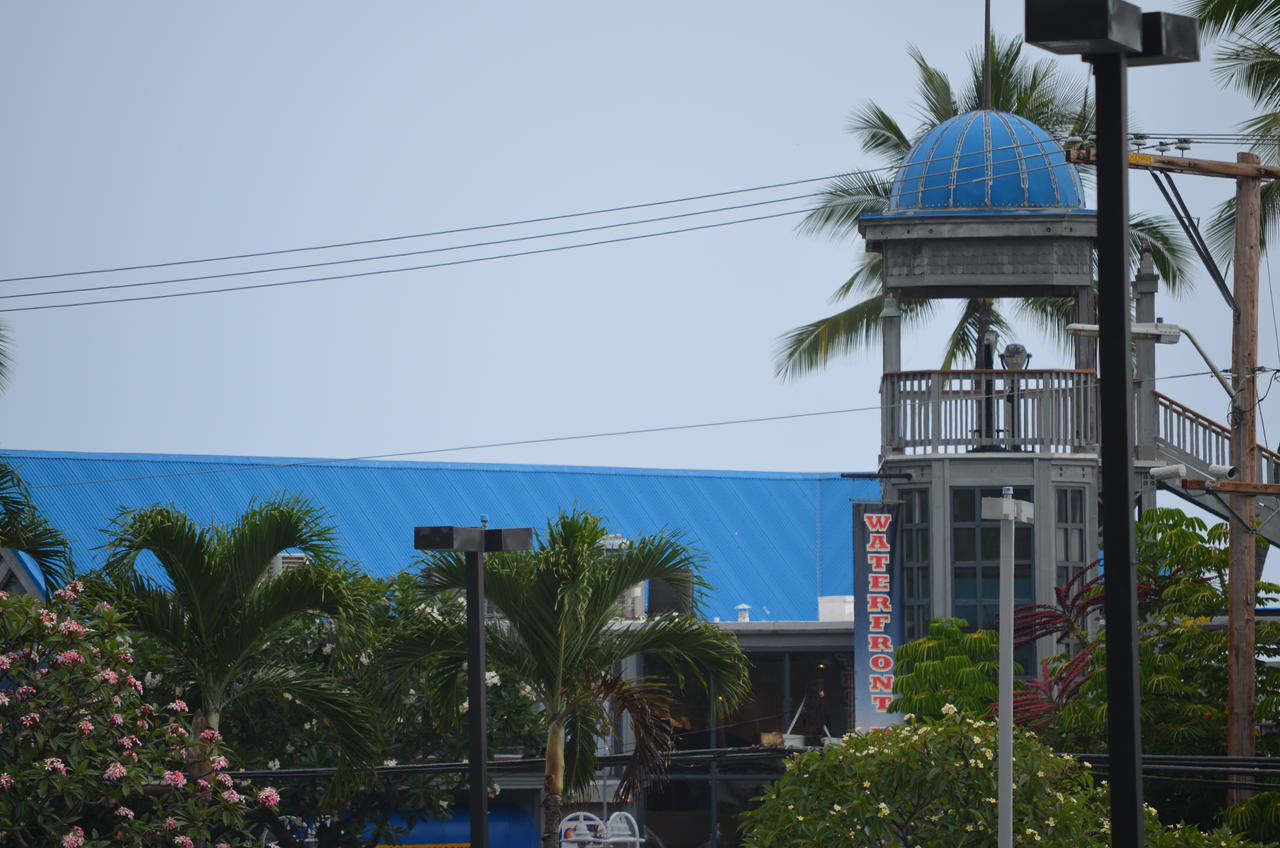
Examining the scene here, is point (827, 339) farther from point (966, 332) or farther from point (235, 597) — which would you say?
point (235, 597)

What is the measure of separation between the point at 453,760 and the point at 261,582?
5932mm

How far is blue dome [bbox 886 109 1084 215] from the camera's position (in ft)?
80.6

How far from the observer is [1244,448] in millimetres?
18672

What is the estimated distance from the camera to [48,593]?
21625 mm

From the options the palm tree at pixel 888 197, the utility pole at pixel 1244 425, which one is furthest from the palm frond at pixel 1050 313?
the utility pole at pixel 1244 425

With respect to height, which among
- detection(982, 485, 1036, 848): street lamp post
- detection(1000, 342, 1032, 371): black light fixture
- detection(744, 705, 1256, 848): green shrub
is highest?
detection(1000, 342, 1032, 371): black light fixture

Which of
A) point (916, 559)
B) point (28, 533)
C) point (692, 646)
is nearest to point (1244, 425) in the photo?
point (916, 559)

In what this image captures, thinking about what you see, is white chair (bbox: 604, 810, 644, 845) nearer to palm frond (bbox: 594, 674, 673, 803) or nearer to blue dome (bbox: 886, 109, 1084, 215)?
palm frond (bbox: 594, 674, 673, 803)

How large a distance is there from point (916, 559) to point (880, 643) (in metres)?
1.52

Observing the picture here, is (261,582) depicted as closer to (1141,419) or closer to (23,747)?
(23,747)

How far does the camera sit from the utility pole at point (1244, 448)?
1834cm

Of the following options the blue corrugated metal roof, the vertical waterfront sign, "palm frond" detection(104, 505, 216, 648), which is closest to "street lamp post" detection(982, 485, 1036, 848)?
"palm frond" detection(104, 505, 216, 648)

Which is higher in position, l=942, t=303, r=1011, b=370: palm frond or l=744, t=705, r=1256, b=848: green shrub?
l=942, t=303, r=1011, b=370: palm frond

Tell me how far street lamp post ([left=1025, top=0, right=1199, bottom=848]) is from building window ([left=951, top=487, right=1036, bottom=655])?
17026 mm
